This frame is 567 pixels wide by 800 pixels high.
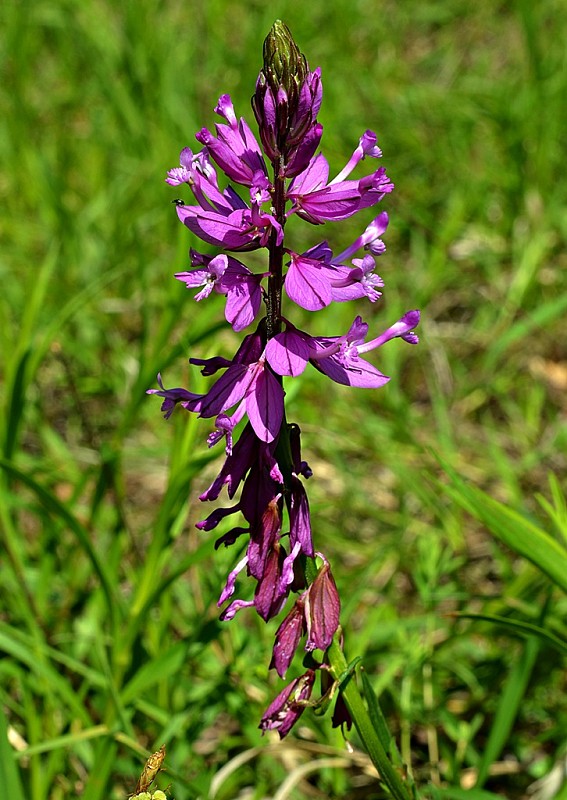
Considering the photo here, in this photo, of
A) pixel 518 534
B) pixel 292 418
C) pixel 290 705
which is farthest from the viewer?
pixel 292 418

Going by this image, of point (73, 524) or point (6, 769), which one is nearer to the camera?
point (6, 769)

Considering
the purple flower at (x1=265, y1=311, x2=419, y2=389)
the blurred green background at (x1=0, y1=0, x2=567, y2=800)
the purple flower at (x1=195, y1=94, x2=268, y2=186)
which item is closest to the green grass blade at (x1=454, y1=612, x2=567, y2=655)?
the blurred green background at (x1=0, y1=0, x2=567, y2=800)

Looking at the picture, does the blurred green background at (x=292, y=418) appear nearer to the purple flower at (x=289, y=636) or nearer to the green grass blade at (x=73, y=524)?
the green grass blade at (x=73, y=524)

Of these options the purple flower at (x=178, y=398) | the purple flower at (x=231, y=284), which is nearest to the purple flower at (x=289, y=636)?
the purple flower at (x=178, y=398)

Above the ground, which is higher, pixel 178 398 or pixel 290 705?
pixel 178 398

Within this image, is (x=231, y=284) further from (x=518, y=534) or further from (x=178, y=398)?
(x=518, y=534)

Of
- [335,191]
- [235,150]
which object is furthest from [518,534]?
[235,150]
